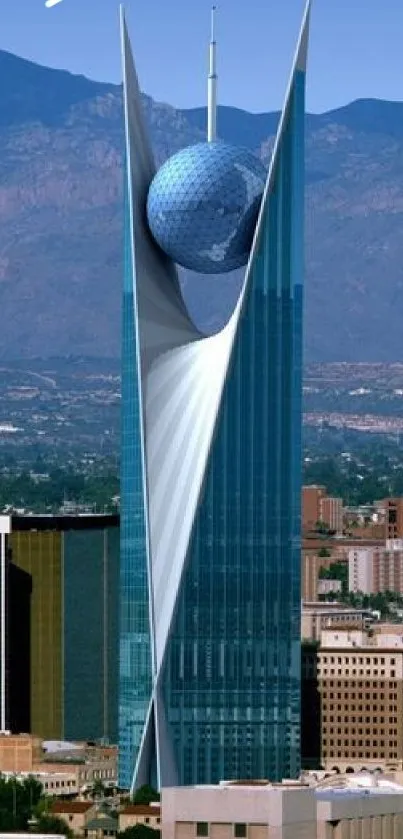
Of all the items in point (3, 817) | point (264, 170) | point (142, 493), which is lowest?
point (3, 817)

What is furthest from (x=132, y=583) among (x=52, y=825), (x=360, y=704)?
(x=360, y=704)

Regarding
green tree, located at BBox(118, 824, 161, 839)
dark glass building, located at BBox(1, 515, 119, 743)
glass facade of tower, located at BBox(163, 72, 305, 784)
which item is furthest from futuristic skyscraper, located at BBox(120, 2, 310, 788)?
green tree, located at BBox(118, 824, 161, 839)

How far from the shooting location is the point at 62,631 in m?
106

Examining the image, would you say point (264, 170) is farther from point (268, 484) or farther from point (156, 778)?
point (156, 778)

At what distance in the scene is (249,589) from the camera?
95.4 metres

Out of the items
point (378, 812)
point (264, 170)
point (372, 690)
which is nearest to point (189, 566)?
point (264, 170)

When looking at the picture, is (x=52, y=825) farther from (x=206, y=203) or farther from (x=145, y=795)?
(x=206, y=203)

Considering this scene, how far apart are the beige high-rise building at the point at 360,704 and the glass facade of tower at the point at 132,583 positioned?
28.4 ft

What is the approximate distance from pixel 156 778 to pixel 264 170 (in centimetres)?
1184

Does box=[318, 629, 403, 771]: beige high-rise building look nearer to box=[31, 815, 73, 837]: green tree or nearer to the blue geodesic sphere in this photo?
the blue geodesic sphere

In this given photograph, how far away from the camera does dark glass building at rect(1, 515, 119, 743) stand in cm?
10500

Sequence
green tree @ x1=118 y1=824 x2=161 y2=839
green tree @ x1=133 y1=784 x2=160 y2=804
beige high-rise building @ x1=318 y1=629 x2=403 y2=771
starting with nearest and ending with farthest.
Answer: green tree @ x1=118 y1=824 x2=161 y2=839
green tree @ x1=133 y1=784 x2=160 y2=804
beige high-rise building @ x1=318 y1=629 x2=403 y2=771

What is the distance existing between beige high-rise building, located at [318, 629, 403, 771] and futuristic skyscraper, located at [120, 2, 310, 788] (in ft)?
24.6

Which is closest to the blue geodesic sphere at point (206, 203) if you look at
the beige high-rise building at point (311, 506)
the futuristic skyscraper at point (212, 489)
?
the futuristic skyscraper at point (212, 489)
